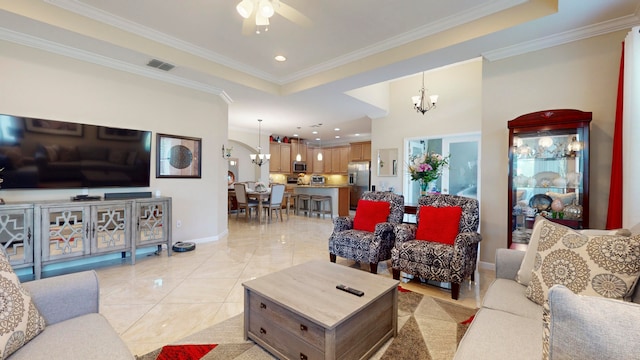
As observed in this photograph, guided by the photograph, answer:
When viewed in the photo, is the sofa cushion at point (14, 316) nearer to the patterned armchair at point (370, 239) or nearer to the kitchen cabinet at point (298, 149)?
the patterned armchair at point (370, 239)

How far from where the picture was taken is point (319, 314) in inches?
58.7


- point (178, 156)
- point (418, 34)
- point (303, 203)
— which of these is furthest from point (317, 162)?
point (418, 34)

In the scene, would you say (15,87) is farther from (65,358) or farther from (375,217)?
(375,217)

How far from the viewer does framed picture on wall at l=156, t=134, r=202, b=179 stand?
412 cm

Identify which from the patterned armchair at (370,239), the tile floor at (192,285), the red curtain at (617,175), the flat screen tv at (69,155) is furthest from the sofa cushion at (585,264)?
the flat screen tv at (69,155)

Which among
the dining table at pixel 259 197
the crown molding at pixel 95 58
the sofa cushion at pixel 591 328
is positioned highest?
the crown molding at pixel 95 58

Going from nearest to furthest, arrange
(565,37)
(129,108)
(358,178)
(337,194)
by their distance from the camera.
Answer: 1. (565,37)
2. (129,108)
3. (337,194)
4. (358,178)

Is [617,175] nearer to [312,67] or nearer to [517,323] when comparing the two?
[517,323]

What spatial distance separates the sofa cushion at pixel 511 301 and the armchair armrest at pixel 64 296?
7.06 ft

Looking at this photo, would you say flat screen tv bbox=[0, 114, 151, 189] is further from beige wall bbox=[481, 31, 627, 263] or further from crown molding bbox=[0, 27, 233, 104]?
beige wall bbox=[481, 31, 627, 263]

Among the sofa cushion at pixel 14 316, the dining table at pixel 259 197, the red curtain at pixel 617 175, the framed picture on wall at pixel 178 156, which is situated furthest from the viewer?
the dining table at pixel 259 197

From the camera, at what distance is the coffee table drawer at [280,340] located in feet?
5.04

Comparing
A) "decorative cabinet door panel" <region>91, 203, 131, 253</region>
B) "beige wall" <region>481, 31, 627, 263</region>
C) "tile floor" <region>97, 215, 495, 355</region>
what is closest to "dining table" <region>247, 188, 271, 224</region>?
"tile floor" <region>97, 215, 495, 355</region>

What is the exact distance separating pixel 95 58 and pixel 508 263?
4850mm
